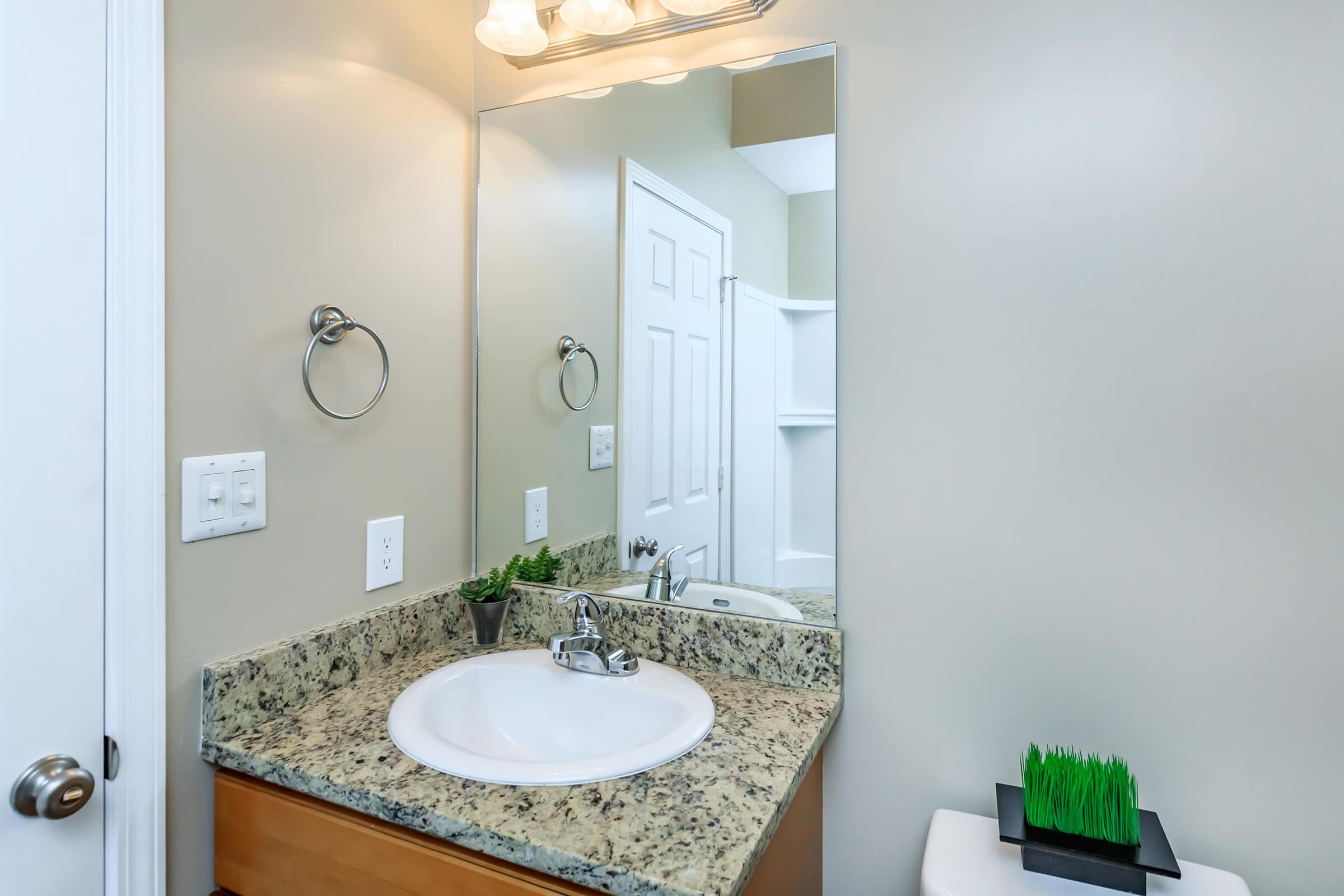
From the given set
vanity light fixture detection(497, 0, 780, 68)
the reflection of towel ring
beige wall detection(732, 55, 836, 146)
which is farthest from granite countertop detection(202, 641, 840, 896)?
vanity light fixture detection(497, 0, 780, 68)

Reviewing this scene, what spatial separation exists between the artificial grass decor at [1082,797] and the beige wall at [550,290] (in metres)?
0.77

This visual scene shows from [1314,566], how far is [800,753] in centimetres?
70

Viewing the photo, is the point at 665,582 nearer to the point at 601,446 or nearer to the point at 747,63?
the point at 601,446

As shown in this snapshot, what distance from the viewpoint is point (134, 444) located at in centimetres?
82

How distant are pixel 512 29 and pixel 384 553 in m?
0.94

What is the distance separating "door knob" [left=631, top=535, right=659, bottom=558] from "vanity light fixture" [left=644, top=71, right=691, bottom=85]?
0.81 metres

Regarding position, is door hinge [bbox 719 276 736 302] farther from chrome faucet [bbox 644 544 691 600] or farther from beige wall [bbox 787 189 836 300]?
chrome faucet [bbox 644 544 691 600]

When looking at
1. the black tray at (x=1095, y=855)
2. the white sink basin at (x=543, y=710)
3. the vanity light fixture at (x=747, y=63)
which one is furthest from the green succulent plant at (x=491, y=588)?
the vanity light fixture at (x=747, y=63)

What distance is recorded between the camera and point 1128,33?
951mm

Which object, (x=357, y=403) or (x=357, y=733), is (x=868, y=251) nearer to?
(x=357, y=403)

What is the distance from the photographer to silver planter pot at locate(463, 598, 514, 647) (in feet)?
4.13

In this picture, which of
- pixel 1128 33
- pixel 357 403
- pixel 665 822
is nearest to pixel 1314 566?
pixel 1128 33

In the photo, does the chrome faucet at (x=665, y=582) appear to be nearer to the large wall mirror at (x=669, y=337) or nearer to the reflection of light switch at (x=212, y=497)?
the large wall mirror at (x=669, y=337)

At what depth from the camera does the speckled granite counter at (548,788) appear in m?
0.70
